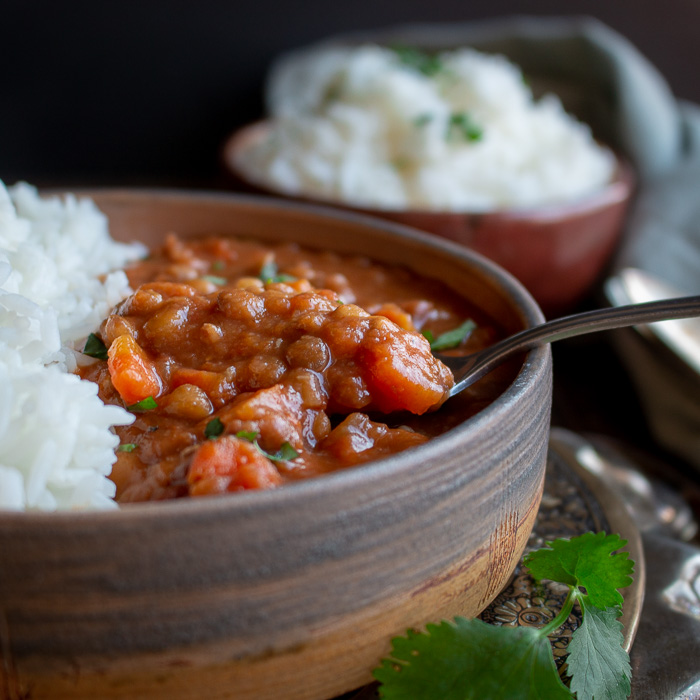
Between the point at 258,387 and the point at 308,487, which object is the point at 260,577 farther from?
the point at 258,387

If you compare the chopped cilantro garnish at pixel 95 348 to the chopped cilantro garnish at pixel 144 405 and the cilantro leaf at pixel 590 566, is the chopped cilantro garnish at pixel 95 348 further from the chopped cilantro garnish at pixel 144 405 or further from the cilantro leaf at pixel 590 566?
the cilantro leaf at pixel 590 566

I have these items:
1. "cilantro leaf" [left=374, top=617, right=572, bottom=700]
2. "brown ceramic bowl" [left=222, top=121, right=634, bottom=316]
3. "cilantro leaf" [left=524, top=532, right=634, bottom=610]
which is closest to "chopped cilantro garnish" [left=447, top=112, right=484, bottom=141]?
"brown ceramic bowl" [left=222, top=121, right=634, bottom=316]

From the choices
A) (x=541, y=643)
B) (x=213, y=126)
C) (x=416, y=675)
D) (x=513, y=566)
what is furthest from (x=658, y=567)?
(x=213, y=126)

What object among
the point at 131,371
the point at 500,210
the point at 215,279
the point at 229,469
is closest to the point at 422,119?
the point at 500,210

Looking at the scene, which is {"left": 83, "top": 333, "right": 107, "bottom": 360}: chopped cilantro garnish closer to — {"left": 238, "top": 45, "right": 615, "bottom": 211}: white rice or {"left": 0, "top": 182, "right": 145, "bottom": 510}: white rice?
{"left": 0, "top": 182, "right": 145, "bottom": 510}: white rice

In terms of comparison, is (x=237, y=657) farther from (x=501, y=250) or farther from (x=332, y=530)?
(x=501, y=250)

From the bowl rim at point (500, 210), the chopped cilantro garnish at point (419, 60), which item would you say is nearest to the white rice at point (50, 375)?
the bowl rim at point (500, 210)
